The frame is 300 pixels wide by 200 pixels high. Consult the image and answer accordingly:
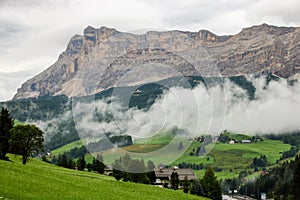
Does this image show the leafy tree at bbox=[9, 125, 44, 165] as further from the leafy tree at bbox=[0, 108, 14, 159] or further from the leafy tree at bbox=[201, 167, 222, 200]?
the leafy tree at bbox=[201, 167, 222, 200]

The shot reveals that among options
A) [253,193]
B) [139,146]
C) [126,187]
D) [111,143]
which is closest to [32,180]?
[111,143]

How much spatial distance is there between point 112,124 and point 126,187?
2040cm

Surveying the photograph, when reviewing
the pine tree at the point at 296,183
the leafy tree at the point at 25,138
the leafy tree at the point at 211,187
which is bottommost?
the leafy tree at the point at 211,187

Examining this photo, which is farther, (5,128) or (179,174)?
(179,174)

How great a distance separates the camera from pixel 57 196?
3381 centimetres

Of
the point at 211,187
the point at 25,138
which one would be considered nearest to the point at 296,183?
the point at 211,187

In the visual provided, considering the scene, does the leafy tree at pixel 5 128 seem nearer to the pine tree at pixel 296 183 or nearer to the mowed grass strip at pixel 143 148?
the mowed grass strip at pixel 143 148

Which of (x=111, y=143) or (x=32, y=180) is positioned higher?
(x=111, y=143)

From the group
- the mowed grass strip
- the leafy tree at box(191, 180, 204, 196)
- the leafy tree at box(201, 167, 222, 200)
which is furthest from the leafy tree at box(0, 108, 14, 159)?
the leafy tree at box(201, 167, 222, 200)

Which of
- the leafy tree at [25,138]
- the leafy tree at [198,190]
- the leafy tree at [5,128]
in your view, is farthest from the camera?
the leafy tree at [198,190]

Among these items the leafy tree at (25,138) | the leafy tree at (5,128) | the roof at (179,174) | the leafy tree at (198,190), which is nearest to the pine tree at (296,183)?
the leafy tree at (198,190)

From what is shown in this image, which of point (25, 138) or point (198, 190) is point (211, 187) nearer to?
point (198, 190)

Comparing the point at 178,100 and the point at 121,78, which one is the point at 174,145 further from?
the point at 121,78

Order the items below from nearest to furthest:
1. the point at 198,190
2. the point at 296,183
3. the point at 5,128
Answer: the point at 5,128 < the point at 296,183 < the point at 198,190
